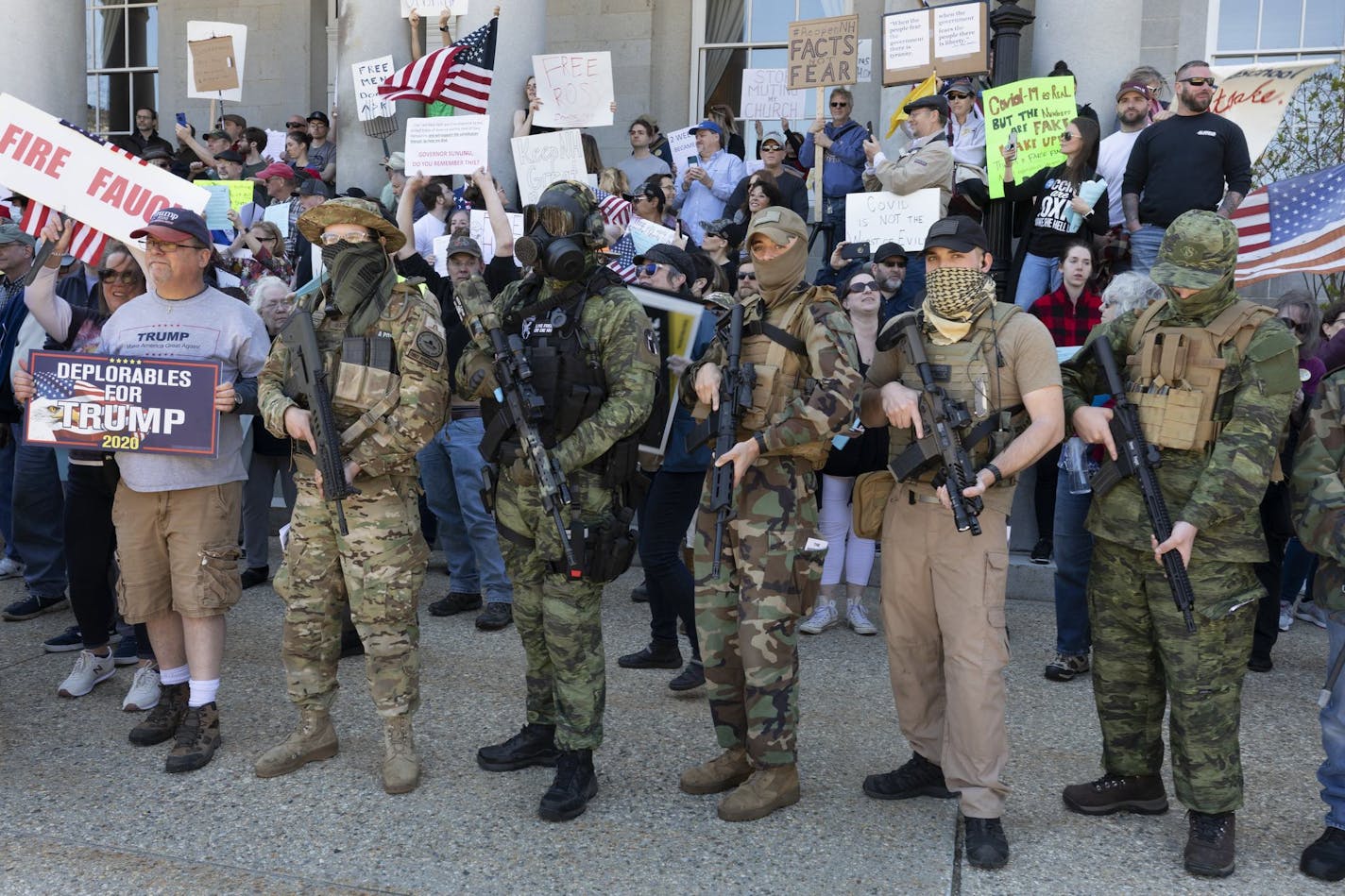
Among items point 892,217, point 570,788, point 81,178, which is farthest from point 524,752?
point 892,217

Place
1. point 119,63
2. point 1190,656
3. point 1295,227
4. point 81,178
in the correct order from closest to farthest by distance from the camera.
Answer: point 1190,656 → point 81,178 → point 1295,227 → point 119,63

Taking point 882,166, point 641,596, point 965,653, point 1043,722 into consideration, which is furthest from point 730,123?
point 965,653

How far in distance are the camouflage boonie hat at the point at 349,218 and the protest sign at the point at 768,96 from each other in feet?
20.5

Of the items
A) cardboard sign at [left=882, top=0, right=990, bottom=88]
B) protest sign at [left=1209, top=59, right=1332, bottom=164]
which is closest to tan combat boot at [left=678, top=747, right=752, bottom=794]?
protest sign at [left=1209, top=59, right=1332, bottom=164]

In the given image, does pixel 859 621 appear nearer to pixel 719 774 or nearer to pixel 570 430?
pixel 719 774

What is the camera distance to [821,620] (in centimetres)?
631

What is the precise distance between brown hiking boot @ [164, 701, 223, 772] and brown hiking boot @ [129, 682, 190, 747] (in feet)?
0.36

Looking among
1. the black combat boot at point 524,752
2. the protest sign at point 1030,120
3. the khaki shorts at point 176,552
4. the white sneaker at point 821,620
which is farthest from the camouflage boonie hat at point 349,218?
the protest sign at point 1030,120

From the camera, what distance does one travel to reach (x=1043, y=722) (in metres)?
5.03

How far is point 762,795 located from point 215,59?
30.2ft

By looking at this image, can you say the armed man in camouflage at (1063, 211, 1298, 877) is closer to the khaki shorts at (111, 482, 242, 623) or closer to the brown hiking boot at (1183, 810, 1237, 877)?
the brown hiking boot at (1183, 810, 1237, 877)

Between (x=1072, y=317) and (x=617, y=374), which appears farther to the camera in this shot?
(x=1072, y=317)

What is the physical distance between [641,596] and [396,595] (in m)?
2.65

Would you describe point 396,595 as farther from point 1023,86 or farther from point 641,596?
point 1023,86
